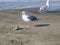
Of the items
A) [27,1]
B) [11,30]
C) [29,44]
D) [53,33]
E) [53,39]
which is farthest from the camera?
[27,1]

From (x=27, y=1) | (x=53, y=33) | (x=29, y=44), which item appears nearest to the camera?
(x=29, y=44)

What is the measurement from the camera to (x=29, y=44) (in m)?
9.56

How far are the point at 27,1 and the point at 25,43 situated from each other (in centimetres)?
1802

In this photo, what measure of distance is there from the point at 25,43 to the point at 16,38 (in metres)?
0.96

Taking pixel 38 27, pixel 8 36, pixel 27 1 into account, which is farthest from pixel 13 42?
pixel 27 1

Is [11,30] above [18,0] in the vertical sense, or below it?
above

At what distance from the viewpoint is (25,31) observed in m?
11.9

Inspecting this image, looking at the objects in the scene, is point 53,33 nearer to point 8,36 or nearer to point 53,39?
point 53,39

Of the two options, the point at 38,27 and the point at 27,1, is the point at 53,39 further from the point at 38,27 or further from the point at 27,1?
the point at 27,1

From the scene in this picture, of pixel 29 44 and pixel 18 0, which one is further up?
pixel 29 44

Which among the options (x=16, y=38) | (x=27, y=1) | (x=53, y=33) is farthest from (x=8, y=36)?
(x=27, y=1)

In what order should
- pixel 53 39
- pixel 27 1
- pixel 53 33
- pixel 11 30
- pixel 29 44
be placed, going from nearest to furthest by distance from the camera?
pixel 29 44
pixel 53 39
pixel 53 33
pixel 11 30
pixel 27 1

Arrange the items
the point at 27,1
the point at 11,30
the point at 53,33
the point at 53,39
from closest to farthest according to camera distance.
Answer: the point at 53,39, the point at 53,33, the point at 11,30, the point at 27,1

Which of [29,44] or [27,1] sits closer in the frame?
[29,44]
